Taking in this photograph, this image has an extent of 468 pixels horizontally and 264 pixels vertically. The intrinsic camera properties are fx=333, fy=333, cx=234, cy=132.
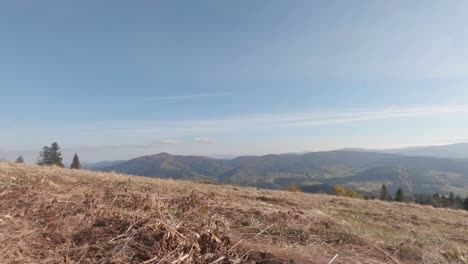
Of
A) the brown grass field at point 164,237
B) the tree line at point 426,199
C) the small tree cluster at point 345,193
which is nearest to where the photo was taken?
the brown grass field at point 164,237

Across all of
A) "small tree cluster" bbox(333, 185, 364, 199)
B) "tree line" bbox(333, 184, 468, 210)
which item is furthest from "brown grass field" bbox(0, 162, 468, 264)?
"small tree cluster" bbox(333, 185, 364, 199)

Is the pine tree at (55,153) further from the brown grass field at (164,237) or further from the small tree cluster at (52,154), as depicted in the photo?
the brown grass field at (164,237)

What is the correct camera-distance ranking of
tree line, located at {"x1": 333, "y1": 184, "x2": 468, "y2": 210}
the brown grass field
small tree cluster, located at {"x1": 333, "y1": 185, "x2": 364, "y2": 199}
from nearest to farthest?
the brown grass field, tree line, located at {"x1": 333, "y1": 184, "x2": 468, "y2": 210}, small tree cluster, located at {"x1": 333, "y1": 185, "x2": 364, "y2": 199}

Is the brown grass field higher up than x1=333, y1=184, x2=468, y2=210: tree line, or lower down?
higher up

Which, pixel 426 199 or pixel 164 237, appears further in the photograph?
pixel 426 199

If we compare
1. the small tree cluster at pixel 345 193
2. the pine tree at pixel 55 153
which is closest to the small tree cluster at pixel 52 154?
the pine tree at pixel 55 153

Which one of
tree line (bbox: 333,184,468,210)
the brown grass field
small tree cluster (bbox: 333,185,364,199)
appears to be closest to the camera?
the brown grass field

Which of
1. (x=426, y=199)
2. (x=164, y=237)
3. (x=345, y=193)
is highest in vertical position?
(x=164, y=237)

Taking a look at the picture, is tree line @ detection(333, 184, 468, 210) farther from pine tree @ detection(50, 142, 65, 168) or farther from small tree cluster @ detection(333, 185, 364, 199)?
pine tree @ detection(50, 142, 65, 168)

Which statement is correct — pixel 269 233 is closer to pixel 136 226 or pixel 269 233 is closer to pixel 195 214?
pixel 195 214

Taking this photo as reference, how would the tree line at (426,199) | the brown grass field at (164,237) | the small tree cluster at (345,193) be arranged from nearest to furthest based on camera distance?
the brown grass field at (164,237), the tree line at (426,199), the small tree cluster at (345,193)

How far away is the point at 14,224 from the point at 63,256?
60.3 inches

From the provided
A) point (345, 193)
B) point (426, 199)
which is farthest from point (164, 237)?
point (345, 193)

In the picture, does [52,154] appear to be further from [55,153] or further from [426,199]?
[426,199]
